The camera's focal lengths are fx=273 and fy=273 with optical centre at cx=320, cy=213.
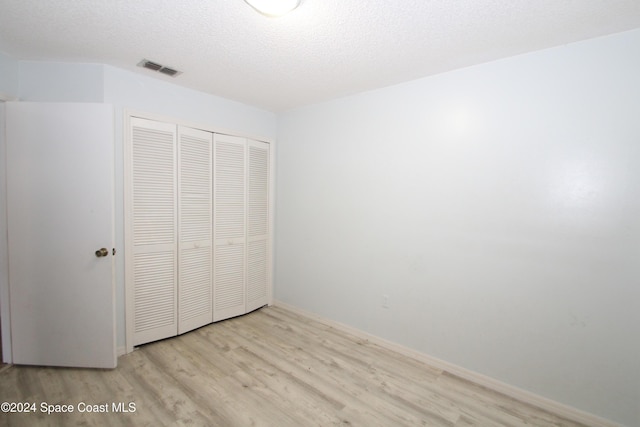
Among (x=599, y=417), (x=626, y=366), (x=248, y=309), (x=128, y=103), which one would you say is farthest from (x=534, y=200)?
(x=128, y=103)

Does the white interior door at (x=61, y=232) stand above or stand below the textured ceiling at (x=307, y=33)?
below

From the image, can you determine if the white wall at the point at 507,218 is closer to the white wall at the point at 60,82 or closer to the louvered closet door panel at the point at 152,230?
the louvered closet door panel at the point at 152,230

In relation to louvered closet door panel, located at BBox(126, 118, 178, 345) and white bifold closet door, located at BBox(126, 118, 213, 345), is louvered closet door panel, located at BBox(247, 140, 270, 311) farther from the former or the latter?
louvered closet door panel, located at BBox(126, 118, 178, 345)

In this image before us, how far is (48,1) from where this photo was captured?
1.51 meters

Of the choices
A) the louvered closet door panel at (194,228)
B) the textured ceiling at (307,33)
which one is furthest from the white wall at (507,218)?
the louvered closet door panel at (194,228)

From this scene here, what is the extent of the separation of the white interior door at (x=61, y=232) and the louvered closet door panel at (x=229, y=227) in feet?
3.34

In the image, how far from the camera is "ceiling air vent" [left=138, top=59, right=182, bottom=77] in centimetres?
226

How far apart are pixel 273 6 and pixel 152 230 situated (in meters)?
2.17

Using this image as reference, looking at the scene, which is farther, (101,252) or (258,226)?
(258,226)

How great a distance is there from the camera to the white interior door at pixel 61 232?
2.12 m

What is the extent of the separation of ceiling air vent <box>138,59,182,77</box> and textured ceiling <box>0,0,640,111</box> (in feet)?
0.23

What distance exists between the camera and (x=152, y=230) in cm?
259

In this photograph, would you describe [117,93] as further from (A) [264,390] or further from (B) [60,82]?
(A) [264,390]

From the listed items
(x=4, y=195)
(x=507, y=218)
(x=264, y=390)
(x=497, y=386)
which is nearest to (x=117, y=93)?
(x=4, y=195)
